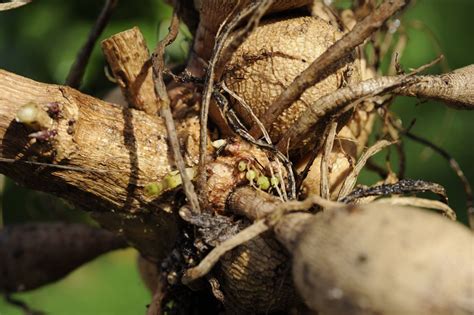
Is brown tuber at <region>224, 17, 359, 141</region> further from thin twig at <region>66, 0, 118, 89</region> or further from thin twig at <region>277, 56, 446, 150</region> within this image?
thin twig at <region>66, 0, 118, 89</region>

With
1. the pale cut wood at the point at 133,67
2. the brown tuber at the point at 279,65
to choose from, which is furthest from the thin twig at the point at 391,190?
the pale cut wood at the point at 133,67

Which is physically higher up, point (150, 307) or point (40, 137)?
point (40, 137)

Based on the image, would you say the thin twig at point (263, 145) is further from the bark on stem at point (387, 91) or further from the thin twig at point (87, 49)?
the thin twig at point (87, 49)

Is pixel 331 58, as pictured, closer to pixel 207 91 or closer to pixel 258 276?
pixel 207 91

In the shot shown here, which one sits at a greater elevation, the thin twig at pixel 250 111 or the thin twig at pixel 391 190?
the thin twig at pixel 250 111

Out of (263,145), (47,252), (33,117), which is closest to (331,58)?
(263,145)

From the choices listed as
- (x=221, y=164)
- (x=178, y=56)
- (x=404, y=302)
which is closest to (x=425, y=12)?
(x=178, y=56)

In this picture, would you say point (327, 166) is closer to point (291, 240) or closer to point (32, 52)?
point (291, 240)
